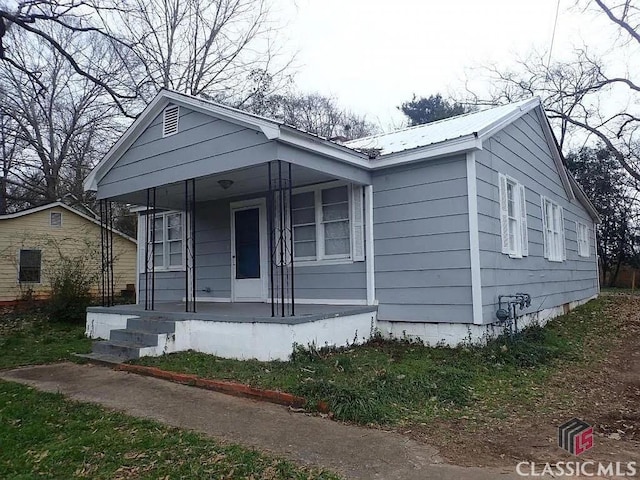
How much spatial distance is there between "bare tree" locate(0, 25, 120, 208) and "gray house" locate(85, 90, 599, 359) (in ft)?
44.7

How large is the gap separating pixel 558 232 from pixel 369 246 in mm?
6370

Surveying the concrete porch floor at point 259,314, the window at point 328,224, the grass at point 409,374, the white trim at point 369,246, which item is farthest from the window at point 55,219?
the white trim at point 369,246

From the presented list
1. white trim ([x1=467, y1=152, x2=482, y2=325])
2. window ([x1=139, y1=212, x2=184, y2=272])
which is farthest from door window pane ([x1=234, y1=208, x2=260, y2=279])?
white trim ([x1=467, y1=152, x2=482, y2=325])

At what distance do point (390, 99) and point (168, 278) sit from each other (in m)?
24.4

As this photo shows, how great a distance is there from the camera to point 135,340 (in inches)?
300

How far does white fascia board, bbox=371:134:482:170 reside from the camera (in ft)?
23.2

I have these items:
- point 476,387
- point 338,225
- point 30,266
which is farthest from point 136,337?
point 30,266

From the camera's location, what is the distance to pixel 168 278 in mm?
12000

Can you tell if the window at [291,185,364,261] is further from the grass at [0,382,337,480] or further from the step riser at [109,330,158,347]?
the grass at [0,382,337,480]

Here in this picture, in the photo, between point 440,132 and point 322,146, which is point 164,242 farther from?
point 440,132

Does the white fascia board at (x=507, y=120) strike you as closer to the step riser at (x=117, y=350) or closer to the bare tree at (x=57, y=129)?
the step riser at (x=117, y=350)

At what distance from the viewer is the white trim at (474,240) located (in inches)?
279

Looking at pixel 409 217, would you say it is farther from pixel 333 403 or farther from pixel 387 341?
pixel 333 403

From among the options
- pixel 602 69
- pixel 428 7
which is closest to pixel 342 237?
pixel 428 7
